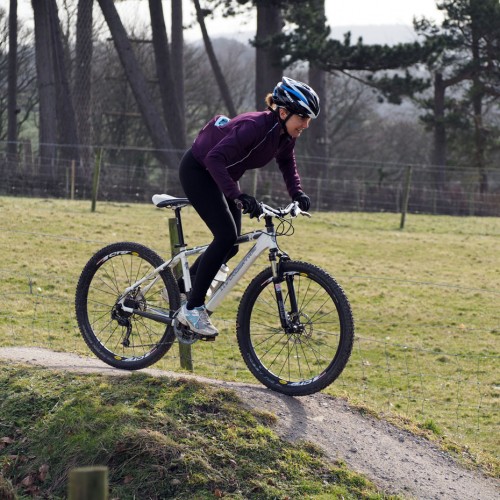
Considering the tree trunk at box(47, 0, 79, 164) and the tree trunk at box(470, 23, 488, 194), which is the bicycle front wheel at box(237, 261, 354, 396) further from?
the tree trunk at box(470, 23, 488, 194)

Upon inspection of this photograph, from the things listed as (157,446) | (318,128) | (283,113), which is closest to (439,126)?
(318,128)

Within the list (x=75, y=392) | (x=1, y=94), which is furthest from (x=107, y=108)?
(x=75, y=392)

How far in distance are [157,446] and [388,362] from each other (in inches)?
227

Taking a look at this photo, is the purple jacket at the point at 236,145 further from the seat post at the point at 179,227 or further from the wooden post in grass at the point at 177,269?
the wooden post in grass at the point at 177,269

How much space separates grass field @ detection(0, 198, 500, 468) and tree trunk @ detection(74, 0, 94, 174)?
29.5 feet

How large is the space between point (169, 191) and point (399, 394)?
1915cm

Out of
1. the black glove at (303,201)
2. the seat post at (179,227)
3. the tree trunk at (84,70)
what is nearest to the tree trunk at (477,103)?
the tree trunk at (84,70)

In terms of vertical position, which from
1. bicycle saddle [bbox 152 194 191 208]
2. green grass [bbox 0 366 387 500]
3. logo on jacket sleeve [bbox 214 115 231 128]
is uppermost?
logo on jacket sleeve [bbox 214 115 231 128]

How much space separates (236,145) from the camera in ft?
20.7

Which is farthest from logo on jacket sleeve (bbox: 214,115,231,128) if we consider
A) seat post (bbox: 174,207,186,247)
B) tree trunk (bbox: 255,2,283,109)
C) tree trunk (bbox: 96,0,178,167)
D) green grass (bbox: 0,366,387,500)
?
tree trunk (bbox: 255,2,283,109)

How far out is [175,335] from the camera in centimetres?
707

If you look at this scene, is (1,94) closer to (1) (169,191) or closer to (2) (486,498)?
(1) (169,191)

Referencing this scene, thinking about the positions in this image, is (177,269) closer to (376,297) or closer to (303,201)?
(303,201)

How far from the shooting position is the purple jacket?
6.29 metres
